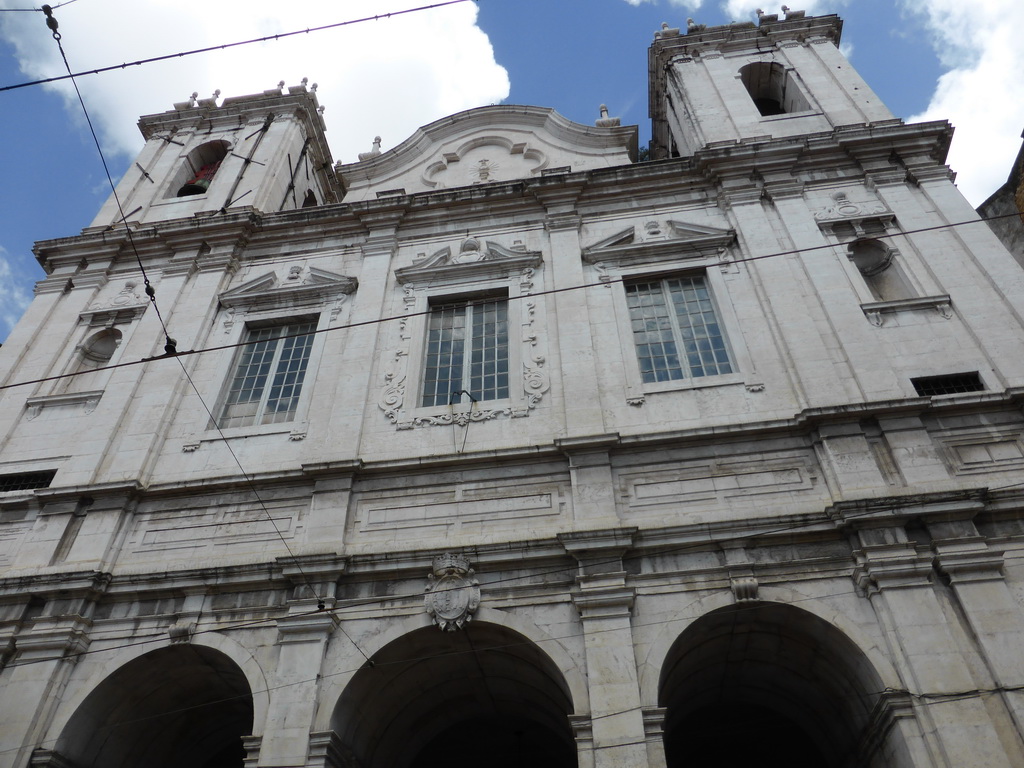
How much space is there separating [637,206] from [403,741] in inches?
397

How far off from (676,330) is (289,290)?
23.4 ft

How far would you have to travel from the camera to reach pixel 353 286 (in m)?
13.5

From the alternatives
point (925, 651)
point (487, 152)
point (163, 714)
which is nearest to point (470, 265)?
point (487, 152)

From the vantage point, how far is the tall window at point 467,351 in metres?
11.7

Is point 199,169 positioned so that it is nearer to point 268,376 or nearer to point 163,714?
point 268,376

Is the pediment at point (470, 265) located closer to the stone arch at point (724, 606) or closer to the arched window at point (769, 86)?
the stone arch at point (724, 606)

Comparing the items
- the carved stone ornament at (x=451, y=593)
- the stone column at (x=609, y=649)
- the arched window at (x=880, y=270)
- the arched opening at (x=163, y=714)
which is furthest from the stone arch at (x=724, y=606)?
the arched window at (x=880, y=270)

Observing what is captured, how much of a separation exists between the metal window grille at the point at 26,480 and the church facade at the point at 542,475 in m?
0.05

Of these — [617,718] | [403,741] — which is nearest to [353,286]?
[403,741]

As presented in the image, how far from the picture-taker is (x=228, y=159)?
17969mm

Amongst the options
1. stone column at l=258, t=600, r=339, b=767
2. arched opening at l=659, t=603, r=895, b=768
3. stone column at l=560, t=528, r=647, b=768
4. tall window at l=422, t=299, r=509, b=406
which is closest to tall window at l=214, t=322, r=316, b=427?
tall window at l=422, t=299, r=509, b=406

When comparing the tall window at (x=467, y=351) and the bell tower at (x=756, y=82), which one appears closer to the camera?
the tall window at (x=467, y=351)

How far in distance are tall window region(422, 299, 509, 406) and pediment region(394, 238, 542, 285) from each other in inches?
22.6

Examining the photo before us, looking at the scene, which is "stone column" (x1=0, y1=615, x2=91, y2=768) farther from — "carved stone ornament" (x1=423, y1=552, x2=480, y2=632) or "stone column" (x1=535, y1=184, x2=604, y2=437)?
"stone column" (x1=535, y1=184, x2=604, y2=437)
